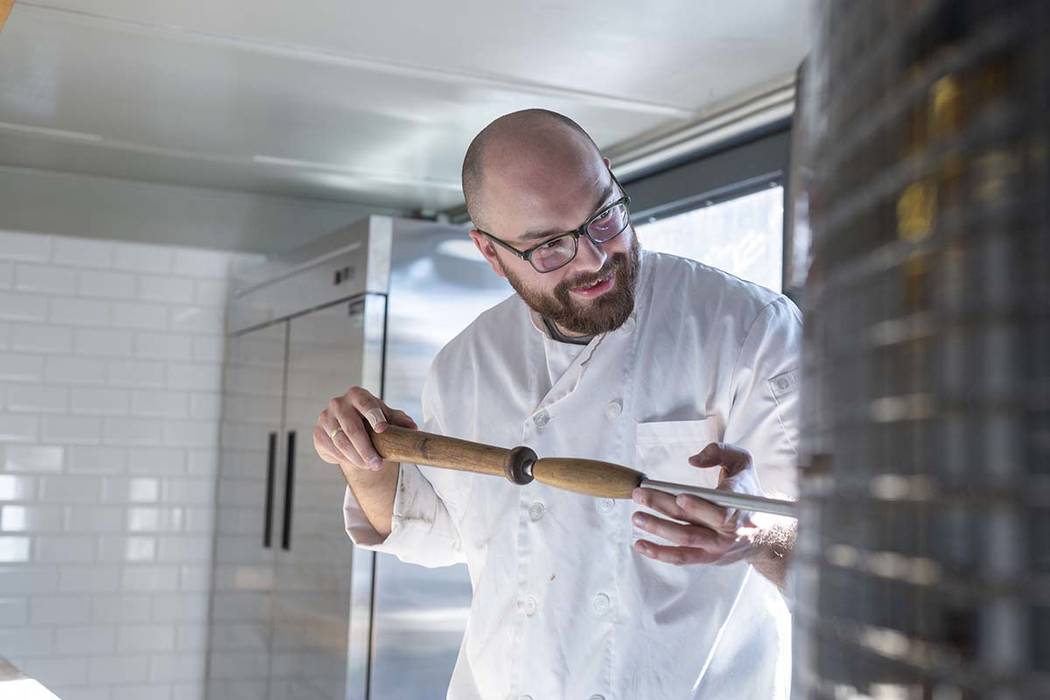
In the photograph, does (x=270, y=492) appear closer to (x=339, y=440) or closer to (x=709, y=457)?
(x=339, y=440)

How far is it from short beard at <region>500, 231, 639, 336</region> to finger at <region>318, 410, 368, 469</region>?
14.8 inches

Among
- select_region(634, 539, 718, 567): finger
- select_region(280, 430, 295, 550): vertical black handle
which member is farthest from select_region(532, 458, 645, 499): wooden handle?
select_region(280, 430, 295, 550): vertical black handle

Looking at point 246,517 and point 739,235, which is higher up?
point 739,235

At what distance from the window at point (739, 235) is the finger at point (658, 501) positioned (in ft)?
6.30

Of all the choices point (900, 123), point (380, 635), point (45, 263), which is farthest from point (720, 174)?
point (900, 123)

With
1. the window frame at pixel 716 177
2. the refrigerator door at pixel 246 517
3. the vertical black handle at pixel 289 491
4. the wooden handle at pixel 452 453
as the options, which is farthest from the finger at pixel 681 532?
the refrigerator door at pixel 246 517

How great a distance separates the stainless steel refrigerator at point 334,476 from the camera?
323 centimetres

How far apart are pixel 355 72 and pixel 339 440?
1473 mm

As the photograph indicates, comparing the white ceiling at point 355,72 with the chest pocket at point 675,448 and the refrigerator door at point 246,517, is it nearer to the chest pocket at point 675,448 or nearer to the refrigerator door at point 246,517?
the refrigerator door at point 246,517

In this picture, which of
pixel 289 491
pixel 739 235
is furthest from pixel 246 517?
pixel 739 235

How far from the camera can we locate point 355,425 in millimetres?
1604

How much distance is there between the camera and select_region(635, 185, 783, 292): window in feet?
10.3

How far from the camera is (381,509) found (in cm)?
189

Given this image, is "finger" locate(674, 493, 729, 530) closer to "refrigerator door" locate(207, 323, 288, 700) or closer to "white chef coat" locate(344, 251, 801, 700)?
"white chef coat" locate(344, 251, 801, 700)
